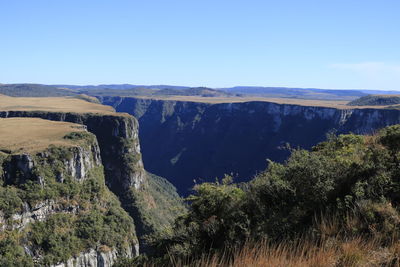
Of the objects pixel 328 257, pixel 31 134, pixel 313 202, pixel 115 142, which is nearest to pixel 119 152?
pixel 115 142

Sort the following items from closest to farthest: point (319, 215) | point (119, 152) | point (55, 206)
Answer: point (319, 215), point (55, 206), point (119, 152)

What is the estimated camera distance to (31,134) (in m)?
93.9

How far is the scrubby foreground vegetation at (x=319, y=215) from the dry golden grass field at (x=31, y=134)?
2968 inches

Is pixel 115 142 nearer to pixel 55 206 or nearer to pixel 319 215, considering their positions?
pixel 55 206

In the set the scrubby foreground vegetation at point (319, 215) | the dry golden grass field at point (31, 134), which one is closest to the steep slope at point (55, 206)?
the dry golden grass field at point (31, 134)

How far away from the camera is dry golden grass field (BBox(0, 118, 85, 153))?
266ft

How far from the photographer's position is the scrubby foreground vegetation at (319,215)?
583cm

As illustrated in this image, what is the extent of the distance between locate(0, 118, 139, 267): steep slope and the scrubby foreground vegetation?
5363 cm

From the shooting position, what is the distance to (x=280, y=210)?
11711mm

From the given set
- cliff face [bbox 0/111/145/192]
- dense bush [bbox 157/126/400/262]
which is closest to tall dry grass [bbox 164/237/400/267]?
dense bush [bbox 157/126/400/262]

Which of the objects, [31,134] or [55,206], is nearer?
[55,206]

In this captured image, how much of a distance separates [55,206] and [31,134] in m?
29.4

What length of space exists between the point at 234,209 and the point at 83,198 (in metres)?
77.0

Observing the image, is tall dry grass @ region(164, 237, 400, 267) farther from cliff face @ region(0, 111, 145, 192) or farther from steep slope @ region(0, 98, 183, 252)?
cliff face @ region(0, 111, 145, 192)
